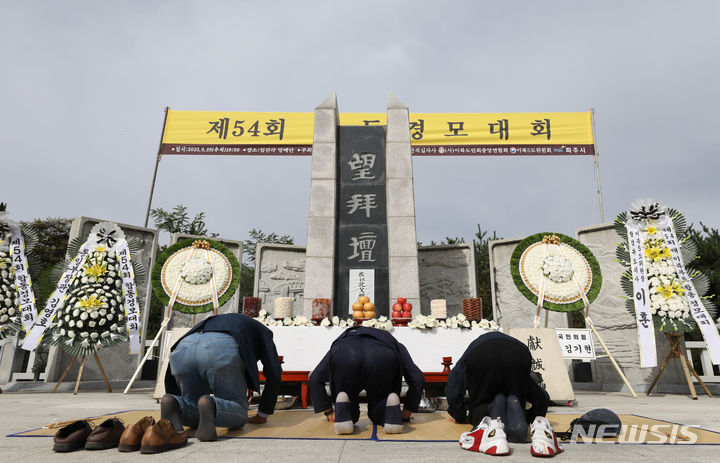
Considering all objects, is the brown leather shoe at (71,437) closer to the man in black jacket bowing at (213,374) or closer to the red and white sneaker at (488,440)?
the man in black jacket bowing at (213,374)

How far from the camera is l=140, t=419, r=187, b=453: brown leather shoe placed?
268cm

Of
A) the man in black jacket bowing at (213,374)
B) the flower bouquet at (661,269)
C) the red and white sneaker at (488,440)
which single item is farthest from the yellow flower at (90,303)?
the flower bouquet at (661,269)

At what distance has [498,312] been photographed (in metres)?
11.7

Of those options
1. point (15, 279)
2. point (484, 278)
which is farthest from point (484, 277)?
point (15, 279)

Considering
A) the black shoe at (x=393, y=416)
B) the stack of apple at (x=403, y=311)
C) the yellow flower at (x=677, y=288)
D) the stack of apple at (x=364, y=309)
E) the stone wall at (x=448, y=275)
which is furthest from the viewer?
the stone wall at (x=448, y=275)

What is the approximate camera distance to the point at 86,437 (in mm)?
2842

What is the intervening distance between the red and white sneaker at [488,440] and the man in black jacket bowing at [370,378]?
0.72 m

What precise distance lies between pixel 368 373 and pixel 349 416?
0.37 metres

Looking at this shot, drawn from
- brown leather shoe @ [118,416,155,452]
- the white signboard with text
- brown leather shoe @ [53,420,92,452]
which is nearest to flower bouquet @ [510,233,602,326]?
the white signboard with text

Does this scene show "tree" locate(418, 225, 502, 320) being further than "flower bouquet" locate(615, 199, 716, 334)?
Yes

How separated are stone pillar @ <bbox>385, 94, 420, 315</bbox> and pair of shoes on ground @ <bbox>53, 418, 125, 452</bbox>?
702 cm

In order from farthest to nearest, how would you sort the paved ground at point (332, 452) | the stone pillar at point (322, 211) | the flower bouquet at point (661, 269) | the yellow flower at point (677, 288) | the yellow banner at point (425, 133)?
the yellow banner at point (425, 133) → the stone pillar at point (322, 211) → the yellow flower at point (677, 288) → the flower bouquet at point (661, 269) → the paved ground at point (332, 452)

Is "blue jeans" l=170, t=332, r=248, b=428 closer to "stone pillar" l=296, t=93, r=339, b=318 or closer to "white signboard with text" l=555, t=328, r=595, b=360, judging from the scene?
"stone pillar" l=296, t=93, r=339, b=318

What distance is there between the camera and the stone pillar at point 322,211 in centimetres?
962
